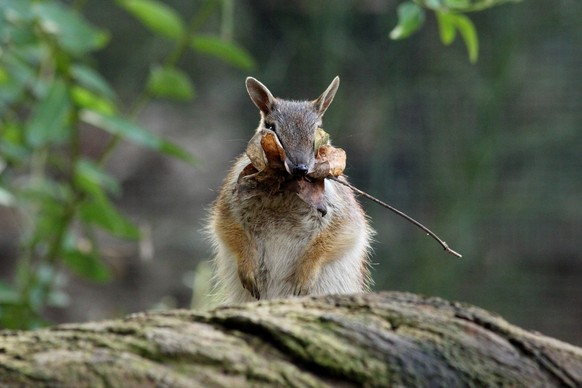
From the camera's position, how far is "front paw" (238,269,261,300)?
303 cm

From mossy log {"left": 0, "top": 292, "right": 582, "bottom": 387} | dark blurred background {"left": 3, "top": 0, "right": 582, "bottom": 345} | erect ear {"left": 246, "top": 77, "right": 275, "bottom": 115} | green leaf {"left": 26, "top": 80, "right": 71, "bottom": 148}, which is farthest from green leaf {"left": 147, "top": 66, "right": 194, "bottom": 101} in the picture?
dark blurred background {"left": 3, "top": 0, "right": 582, "bottom": 345}

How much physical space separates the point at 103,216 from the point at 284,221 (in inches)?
42.0

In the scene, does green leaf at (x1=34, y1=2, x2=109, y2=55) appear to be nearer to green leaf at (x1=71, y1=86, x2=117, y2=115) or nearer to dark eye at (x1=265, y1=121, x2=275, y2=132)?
green leaf at (x1=71, y1=86, x2=117, y2=115)

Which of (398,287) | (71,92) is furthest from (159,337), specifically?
(398,287)

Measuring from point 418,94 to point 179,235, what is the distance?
2330 millimetres

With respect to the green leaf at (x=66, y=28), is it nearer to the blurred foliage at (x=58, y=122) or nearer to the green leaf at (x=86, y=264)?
the blurred foliage at (x=58, y=122)

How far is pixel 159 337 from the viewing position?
1.59 metres

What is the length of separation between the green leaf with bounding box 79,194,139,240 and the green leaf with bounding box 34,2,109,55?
61cm

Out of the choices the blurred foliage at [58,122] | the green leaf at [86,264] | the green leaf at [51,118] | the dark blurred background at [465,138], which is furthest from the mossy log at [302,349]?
the dark blurred background at [465,138]

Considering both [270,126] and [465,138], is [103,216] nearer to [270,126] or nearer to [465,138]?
[270,126]

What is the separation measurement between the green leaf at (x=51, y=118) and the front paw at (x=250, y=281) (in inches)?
39.6

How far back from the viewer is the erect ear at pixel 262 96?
10.8ft

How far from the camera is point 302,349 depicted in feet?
5.34

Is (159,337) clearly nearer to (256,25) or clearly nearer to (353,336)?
(353,336)
